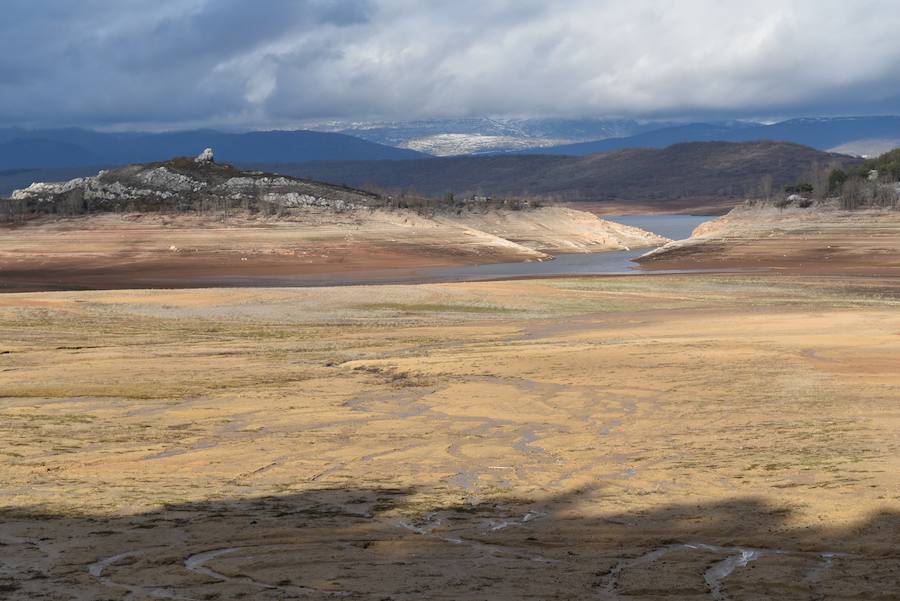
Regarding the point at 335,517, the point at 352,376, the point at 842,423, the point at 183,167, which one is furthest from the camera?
the point at 183,167

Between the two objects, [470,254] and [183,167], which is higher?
[183,167]

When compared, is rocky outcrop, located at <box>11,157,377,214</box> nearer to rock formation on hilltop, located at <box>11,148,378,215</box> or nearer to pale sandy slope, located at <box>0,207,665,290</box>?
rock formation on hilltop, located at <box>11,148,378,215</box>

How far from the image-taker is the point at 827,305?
43312 millimetres

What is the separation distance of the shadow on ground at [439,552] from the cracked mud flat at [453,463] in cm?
4

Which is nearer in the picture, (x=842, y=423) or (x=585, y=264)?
(x=842, y=423)

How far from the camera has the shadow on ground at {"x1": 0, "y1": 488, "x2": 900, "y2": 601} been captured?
32.4ft

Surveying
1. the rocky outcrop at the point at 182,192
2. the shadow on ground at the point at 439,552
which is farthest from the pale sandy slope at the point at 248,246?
the shadow on ground at the point at 439,552

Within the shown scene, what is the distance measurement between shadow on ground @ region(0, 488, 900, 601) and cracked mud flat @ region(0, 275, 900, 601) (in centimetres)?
4

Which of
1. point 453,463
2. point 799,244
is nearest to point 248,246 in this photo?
point 799,244

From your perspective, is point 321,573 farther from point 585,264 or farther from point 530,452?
point 585,264

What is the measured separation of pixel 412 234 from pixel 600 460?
241 ft

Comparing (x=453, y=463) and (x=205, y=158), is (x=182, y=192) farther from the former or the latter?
(x=453, y=463)

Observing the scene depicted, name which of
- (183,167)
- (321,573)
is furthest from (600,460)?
(183,167)

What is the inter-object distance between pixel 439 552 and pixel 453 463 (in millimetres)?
4904
